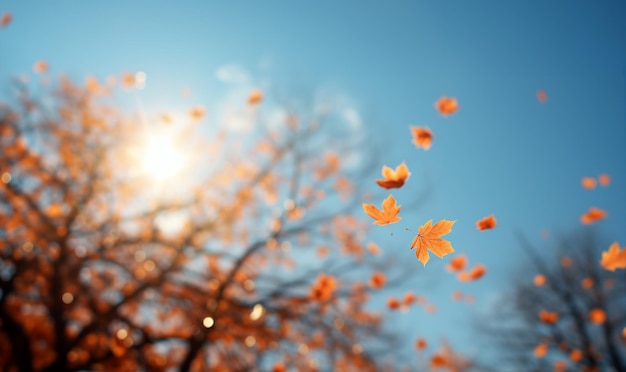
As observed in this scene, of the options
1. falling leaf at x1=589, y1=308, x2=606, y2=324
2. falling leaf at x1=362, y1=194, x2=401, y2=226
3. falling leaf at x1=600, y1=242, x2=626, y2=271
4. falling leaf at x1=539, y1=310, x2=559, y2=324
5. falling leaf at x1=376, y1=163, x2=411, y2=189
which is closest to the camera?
falling leaf at x1=362, y1=194, x2=401, y2=226

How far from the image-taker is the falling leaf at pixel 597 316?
41.9 ft

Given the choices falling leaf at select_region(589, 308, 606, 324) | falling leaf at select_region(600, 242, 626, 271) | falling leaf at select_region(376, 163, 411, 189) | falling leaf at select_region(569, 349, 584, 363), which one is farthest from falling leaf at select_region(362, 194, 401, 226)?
falling leaf at select_region(589, 308, 606, 324)

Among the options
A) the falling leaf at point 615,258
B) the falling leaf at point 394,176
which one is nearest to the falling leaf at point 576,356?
the falling leaf at point 615,258

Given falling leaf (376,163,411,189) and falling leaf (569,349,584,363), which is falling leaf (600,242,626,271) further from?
falling leaf (569,349,584,363)

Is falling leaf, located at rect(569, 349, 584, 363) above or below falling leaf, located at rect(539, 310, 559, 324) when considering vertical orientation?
below

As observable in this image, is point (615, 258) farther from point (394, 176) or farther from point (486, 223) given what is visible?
point (394, 176)

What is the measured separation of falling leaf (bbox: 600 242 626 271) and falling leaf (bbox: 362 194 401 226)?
2066 mm

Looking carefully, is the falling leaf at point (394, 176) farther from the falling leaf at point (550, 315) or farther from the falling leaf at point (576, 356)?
the falling leaf at point (576, 356)

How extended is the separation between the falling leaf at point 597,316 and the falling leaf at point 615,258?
14110 mm

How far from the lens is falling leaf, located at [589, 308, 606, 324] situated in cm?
1276

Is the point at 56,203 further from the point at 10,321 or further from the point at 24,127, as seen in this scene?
the point at 10,321

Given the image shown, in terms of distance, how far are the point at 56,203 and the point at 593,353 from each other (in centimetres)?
1851

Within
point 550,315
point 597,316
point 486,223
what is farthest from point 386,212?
point 597,316

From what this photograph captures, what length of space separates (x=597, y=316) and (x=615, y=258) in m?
14.3
